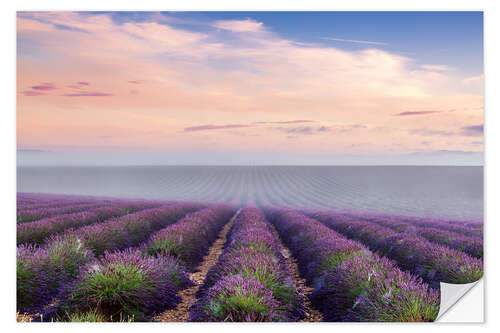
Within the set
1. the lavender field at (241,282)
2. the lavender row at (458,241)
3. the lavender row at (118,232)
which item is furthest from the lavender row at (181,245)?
the lavender row at (458,241)

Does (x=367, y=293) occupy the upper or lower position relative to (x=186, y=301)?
upper

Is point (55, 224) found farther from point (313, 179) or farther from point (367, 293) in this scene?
point (367, 293)

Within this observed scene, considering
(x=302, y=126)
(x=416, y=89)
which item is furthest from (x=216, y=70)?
(x=416, y=89)

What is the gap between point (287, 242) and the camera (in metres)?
9.16

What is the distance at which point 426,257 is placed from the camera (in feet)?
17.6

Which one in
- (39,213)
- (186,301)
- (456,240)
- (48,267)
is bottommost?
(186,301)

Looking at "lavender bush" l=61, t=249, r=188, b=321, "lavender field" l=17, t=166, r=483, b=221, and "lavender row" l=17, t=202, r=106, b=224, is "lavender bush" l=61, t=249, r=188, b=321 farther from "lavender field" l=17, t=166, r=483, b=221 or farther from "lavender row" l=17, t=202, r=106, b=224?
"lavender row" l=17, t=202, r=106, b=224

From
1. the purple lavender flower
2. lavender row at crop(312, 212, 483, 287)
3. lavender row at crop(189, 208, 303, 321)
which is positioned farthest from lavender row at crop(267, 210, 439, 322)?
the purple lavender flower

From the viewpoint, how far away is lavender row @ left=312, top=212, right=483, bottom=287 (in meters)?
→ 4.59

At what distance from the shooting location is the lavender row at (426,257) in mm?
4586

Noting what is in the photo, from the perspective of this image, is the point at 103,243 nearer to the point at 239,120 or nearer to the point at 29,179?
the point at 29,179

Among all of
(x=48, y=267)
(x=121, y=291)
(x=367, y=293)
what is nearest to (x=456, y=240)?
(x=367, y=293)

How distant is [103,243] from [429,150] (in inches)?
241
